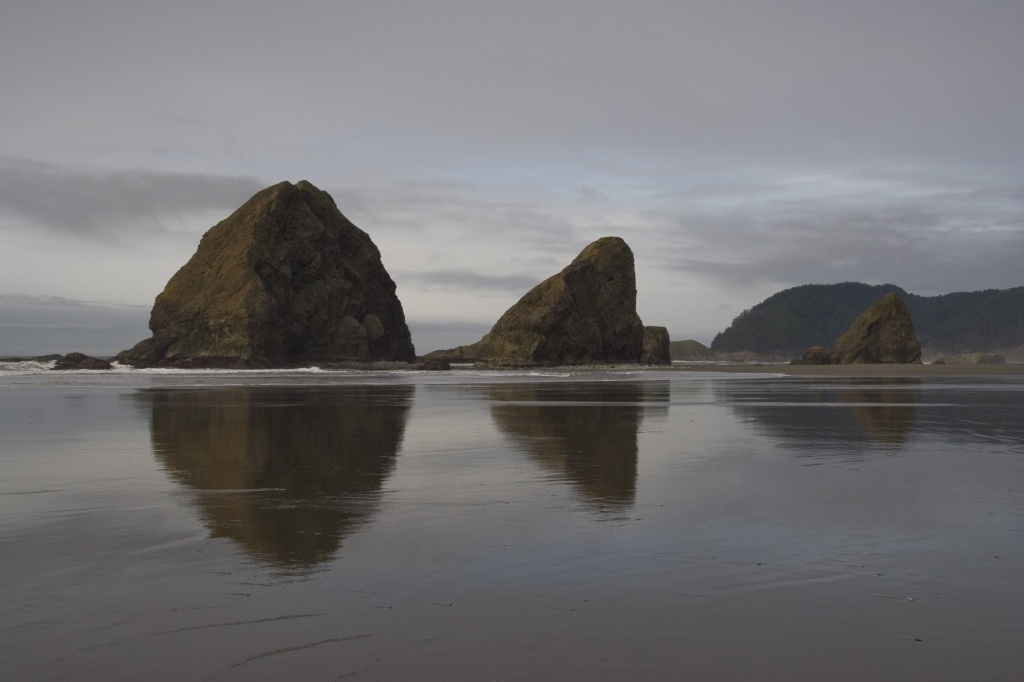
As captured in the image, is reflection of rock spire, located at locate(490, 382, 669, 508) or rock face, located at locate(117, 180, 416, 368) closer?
reflection of rock spire, located at locate(490, 382, 669, 508)

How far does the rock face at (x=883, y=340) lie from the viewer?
8619 cm

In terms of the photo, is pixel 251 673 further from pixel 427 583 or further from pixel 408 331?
pixel 408 331

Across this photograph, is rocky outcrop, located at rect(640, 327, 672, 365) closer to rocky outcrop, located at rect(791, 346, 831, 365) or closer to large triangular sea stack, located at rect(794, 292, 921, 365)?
rocky outcrop, located at rect(791, 346, 831, 365)

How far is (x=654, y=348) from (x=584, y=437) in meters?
90.5

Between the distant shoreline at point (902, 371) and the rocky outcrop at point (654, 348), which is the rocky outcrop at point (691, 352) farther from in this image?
the distant shoreline at point (902, 371)

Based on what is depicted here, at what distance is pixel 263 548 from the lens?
5680 mm

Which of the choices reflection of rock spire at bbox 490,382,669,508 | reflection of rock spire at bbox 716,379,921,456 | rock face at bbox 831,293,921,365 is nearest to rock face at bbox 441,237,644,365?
rock face at bbox 831,293,921,365

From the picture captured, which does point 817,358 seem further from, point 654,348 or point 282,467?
point 282,467

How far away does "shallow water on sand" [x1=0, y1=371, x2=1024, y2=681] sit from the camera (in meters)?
3.71

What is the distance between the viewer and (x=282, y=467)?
9.96m

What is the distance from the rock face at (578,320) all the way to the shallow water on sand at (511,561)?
262ft

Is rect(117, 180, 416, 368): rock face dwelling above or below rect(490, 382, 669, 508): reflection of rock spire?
above

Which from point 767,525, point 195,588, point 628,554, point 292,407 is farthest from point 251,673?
point 292,407

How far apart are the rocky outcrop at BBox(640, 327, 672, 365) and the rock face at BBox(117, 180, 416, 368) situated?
3331 centimetres
